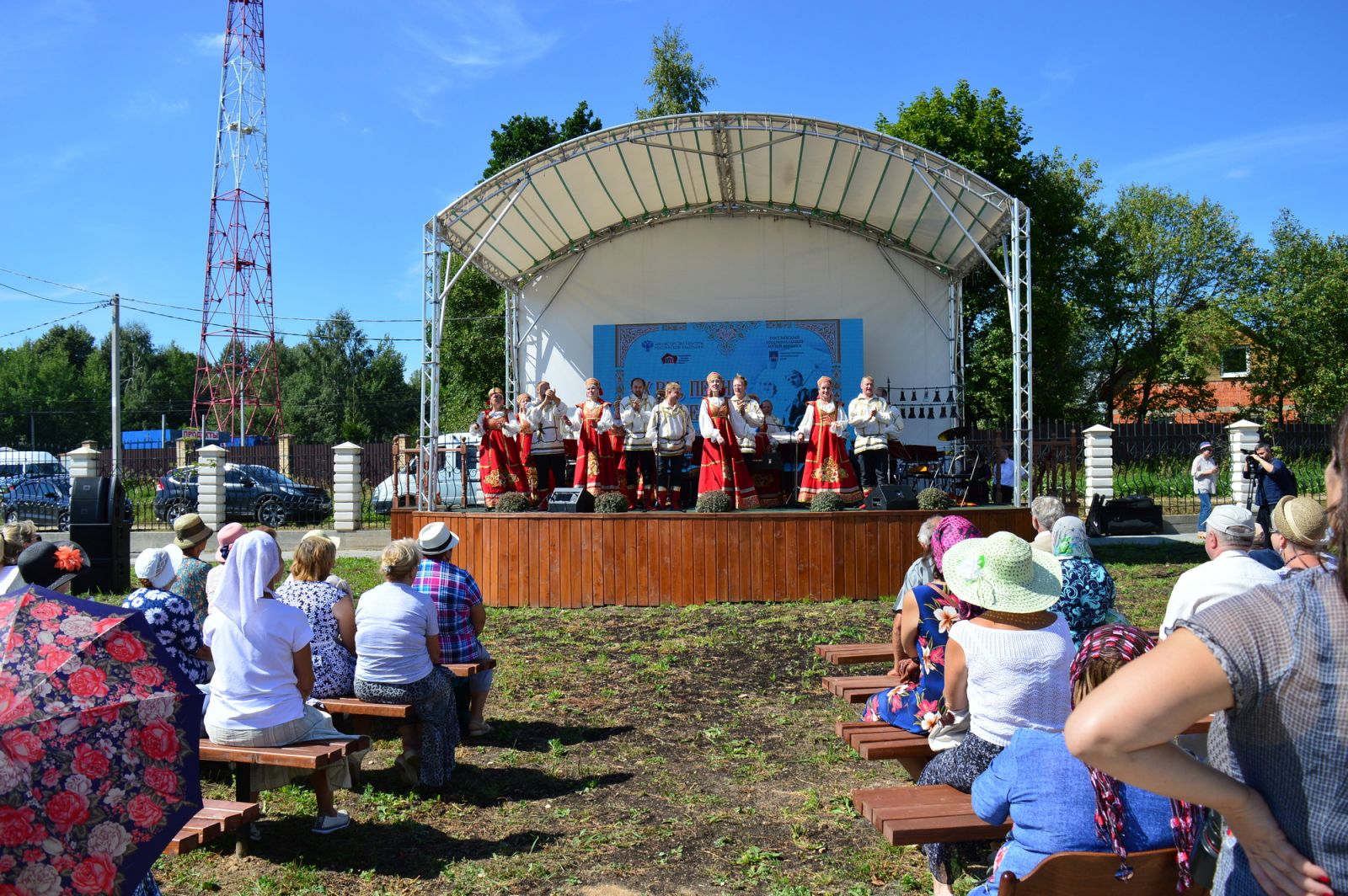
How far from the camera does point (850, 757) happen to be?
15.9ft

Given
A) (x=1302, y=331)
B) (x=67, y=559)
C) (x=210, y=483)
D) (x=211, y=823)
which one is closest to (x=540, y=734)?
(x=211, y=823)

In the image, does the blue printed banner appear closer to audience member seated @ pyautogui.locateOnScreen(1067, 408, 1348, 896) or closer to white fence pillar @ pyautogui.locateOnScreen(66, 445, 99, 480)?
white fence pillar @ pyautogui.locateOnScreen(66, 445, 99, 480)

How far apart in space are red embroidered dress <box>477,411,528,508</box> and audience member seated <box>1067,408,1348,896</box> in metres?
10.2

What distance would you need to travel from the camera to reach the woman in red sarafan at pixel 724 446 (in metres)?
10.5

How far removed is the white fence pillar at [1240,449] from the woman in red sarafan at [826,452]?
28.9ft

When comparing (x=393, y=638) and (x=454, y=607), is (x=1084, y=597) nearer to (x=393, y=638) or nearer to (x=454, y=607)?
(x=393, y=638)

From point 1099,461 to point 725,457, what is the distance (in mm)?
7875

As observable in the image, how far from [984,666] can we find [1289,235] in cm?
3121

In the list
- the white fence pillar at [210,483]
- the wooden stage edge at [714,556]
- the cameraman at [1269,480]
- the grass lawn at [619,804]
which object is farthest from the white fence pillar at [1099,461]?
the white fence pillar at [210,483]

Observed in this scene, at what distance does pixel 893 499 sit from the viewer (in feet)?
31.1

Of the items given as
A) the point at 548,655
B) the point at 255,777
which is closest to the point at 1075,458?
the point at 548,655

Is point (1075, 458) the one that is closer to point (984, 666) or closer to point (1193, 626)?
point (984, 666)

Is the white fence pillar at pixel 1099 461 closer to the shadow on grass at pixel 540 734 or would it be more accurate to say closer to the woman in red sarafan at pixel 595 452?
the woman in red sarafan at pixel 595 452

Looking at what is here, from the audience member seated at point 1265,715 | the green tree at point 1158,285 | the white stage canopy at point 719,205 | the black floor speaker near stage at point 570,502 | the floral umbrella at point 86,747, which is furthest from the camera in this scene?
the green tree at point 1158,285
